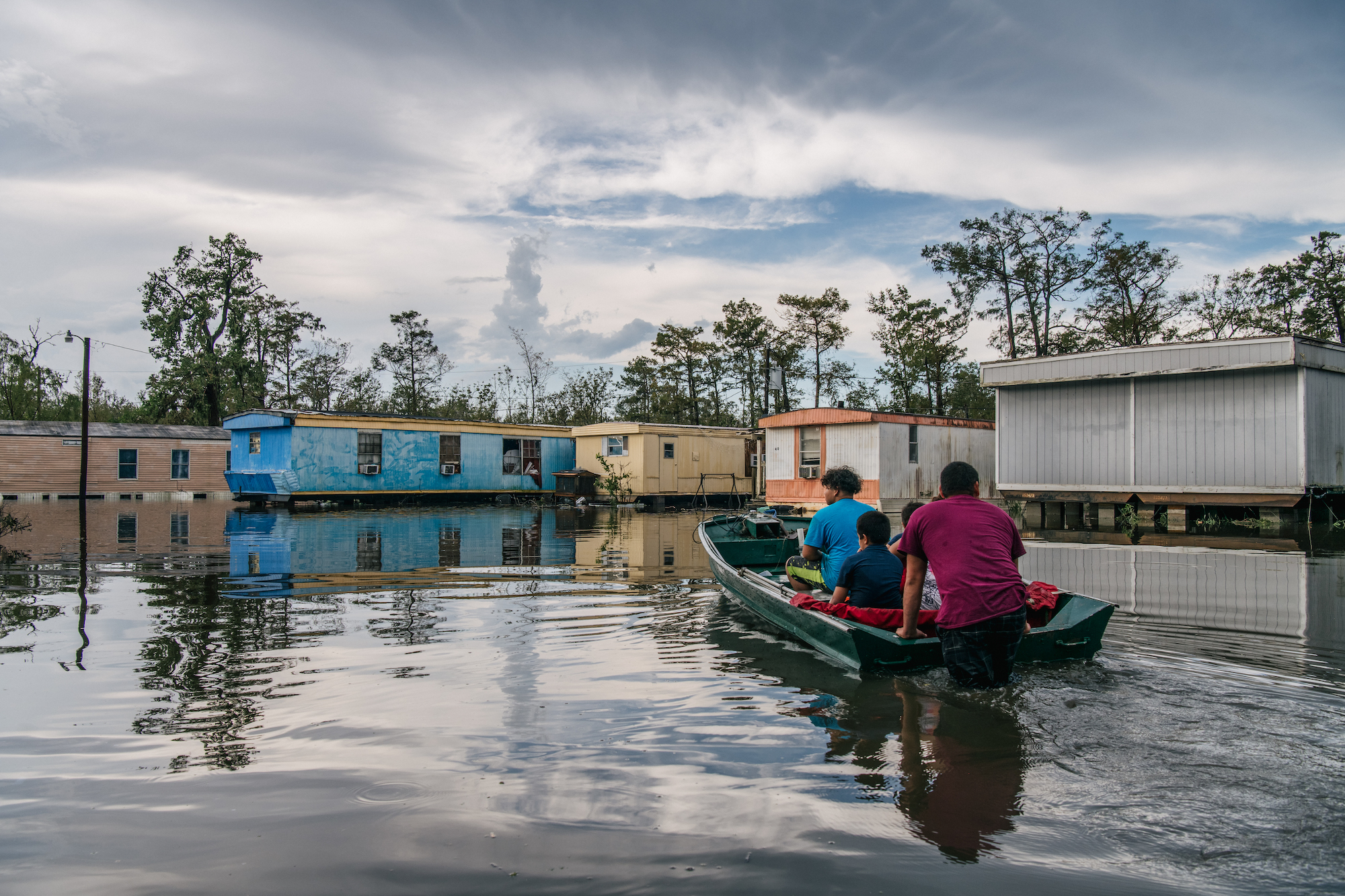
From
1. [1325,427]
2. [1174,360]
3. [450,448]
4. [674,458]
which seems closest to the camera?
[1325,427]

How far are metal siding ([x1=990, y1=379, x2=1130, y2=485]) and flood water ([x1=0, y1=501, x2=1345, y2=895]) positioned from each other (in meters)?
9.61

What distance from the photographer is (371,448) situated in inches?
1113

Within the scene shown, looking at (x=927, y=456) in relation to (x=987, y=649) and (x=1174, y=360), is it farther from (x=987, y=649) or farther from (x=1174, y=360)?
(x=987, y=649)

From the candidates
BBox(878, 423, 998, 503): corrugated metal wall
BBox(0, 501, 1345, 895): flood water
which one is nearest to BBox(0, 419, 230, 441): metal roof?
BBox(0, 501, 1345, 895): flood water

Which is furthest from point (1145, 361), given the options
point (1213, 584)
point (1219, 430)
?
point (1213, 584)

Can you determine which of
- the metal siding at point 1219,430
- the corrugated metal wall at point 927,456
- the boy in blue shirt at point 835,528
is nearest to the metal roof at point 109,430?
the corrugated metal wall at point 927,456

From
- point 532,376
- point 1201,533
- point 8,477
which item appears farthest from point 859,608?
point 532,376

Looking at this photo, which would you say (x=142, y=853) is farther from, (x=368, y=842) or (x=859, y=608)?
(x=859, y=608)

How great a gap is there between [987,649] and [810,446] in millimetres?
18968

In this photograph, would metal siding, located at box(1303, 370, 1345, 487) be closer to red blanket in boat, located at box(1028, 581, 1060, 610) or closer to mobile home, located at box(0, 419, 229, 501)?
red blanket in boat, located at box(1028, 581, 1060, 610)

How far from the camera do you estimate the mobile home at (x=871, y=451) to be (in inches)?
870

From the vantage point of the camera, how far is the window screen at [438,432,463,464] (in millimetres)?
29797

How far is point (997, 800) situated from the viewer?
3.69m

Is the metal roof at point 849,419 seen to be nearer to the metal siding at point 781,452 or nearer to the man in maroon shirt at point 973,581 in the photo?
the metal siding at point 781,452
